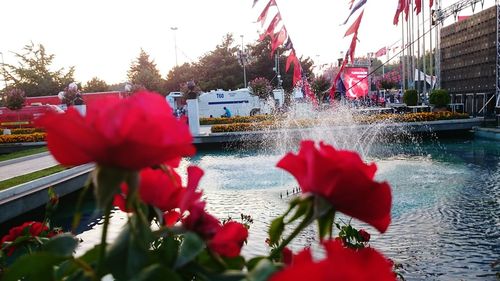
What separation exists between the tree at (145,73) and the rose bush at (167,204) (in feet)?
156

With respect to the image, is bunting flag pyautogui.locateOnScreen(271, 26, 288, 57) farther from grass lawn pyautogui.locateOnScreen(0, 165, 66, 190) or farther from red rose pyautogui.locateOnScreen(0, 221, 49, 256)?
red rose pyautogui.locateOnScreen(0, 221, 49, 256)

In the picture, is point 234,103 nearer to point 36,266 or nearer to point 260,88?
point 260,88

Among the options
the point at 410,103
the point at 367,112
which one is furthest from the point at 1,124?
the point at 410,103

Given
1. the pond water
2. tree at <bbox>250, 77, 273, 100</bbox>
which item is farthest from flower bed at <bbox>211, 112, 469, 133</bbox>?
tree at <bbox>250, 77, 273, 100</bbox>

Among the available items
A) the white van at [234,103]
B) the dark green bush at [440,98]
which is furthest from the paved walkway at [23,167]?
the white van at [234,103]

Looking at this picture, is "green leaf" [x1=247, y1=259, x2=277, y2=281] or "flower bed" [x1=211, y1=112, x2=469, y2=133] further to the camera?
"flower bed" [x1=211, y1=112, x2=469, y2=133]

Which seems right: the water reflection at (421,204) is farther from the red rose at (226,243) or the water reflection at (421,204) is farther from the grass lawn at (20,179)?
the grass lawn at (20,179)

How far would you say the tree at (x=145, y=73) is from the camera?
48.5m

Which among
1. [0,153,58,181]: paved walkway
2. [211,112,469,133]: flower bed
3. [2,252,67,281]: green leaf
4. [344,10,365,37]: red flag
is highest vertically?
[344,10,365,37]: red flag

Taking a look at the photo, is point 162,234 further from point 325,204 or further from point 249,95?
point 249,95

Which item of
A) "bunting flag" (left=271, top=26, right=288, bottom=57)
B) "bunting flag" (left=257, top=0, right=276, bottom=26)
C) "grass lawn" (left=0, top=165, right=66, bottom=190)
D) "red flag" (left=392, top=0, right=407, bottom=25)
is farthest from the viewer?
"grass lawn" (left=0, top=165, right=66, bottom=190)

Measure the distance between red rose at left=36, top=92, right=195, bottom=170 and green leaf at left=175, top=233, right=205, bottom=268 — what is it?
143mm

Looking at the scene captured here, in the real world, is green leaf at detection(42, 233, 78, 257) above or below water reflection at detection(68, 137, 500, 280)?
above

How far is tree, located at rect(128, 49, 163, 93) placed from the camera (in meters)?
48.5
